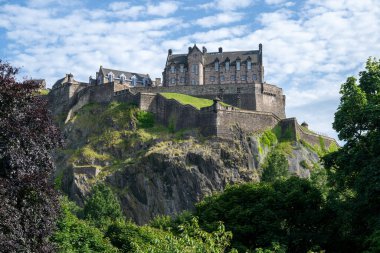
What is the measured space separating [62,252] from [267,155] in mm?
47417

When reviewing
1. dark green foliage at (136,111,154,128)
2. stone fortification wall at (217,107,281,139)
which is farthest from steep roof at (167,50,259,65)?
dark green foliage at (136,111,154,128)

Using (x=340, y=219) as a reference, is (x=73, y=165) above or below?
above

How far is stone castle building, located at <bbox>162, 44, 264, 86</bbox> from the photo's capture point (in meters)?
88.6

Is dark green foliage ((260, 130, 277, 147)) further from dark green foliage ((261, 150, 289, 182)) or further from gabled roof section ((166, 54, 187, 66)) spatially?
gabled roof section ((166, 54, 187, 66))

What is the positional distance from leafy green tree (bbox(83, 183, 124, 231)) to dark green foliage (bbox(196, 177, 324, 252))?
65.3 ft

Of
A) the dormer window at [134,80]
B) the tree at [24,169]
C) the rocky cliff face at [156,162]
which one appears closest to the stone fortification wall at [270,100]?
the rocky cliff face at [156,162]

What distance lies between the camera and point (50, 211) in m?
19.2

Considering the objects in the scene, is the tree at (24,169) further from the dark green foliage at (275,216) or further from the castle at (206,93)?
the castle at (206,93)

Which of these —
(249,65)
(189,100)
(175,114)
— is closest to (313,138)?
(249,65)

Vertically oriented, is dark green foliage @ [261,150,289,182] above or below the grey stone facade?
below

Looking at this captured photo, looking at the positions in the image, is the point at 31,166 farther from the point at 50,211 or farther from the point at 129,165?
the point at 129,165

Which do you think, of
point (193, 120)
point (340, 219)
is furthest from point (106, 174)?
point (340, 219)

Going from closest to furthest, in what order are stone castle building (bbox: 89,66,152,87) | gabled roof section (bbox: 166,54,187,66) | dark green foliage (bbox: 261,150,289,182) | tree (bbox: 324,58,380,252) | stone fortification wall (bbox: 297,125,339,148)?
tree (bbox: 324,58,380,252), dark green foliage (bbox: 261,150,289,182), stone fortification wall (bbox: 297,125,339,148), gabled roof section (bbox: 166,54,187,66), stone castle building (bbox: 89,66,152,87)

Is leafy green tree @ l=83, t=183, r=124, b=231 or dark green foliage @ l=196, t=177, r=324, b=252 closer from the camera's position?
dark green foliage @ l=196, t=177, r=324, b=252
